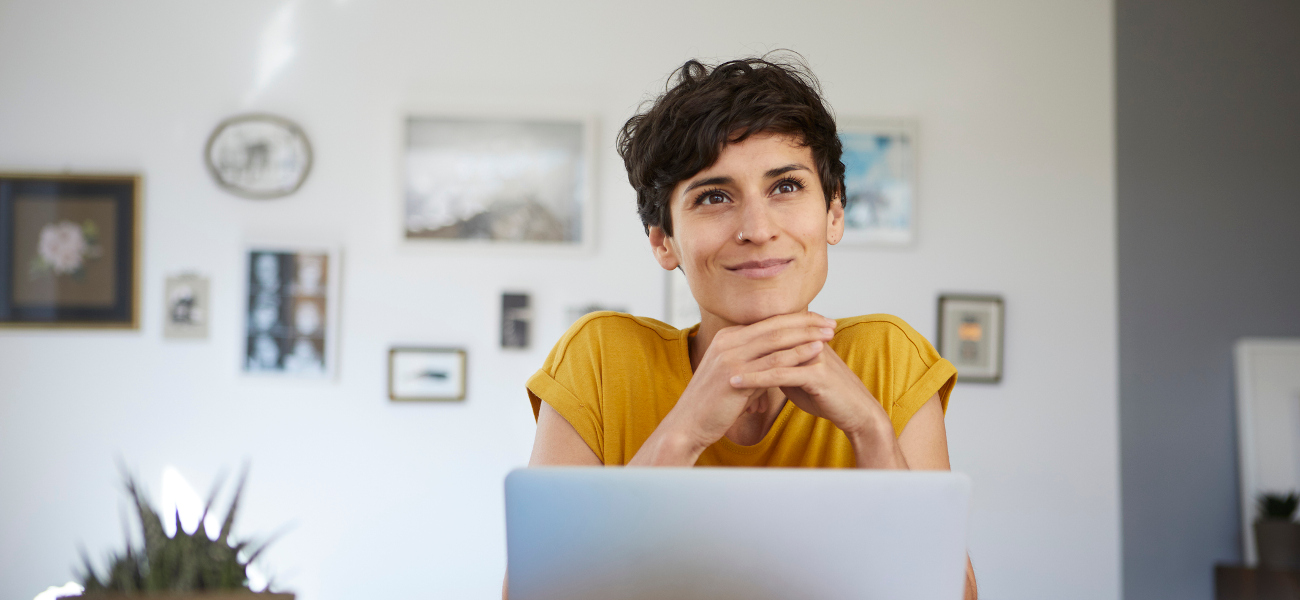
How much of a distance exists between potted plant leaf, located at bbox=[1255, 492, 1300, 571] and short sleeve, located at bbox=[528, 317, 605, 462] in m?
2.61

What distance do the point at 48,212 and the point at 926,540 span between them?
3.01 m

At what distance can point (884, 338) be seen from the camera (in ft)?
3.61

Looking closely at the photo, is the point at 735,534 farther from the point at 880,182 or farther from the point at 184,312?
the point at 184,312

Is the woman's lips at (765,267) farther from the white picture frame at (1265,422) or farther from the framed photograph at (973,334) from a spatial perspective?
the white picture frame at (1265,422)

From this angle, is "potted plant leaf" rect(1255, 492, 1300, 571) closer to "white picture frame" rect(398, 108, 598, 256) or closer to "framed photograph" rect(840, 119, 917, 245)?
"framed photograph" rect(840, 119, 917, 245)

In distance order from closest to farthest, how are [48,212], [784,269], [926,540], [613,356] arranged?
[926,540] → [784,269] → [613,356] → [48,212]

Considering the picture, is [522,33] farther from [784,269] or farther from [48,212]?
[784,269]

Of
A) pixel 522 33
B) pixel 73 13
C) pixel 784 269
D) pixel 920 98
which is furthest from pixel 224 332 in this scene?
pixel 920 98

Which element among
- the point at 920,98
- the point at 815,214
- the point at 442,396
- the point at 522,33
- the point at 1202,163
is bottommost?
the point at 442,396

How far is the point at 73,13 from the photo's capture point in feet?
8.73

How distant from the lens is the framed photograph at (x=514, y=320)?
2662 mm

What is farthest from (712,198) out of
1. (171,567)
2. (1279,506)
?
(1279,506)

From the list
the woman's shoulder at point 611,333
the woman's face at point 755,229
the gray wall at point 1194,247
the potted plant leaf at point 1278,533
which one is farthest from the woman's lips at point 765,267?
the potted plant leaf at point 1278,533

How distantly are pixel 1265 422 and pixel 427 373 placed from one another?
9.38 ft
